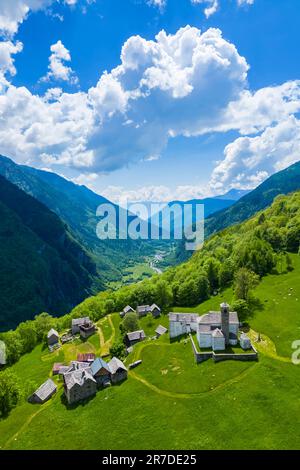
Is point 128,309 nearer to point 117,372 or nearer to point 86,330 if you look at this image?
point 86,330

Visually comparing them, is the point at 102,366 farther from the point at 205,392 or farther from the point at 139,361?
the point at 205,392

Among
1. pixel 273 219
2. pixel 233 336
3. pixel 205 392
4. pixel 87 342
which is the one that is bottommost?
pixel 87 342

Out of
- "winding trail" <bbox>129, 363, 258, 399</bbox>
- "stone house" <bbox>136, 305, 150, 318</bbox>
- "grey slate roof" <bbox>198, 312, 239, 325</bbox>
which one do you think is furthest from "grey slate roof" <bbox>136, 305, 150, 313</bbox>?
"winding trail" <bbox>129, 363, 258, 399</bbox>

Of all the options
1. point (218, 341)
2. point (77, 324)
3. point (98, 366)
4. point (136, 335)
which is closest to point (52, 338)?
point (77, 324)
